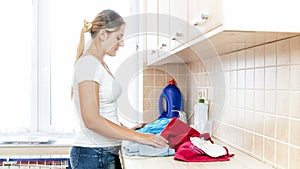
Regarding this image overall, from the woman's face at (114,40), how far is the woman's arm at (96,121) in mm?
231

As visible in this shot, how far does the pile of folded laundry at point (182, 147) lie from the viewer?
135cm

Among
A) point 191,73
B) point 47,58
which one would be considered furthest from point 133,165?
point 47,58

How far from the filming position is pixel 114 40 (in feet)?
5.15

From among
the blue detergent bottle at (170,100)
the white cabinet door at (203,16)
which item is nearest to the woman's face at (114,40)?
the white cabinet door at (203,16)

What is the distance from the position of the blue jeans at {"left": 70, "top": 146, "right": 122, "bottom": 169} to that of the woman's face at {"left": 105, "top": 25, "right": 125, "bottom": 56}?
44 centimetres

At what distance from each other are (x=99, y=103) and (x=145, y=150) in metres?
0.27

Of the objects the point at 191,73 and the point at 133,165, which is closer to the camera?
the point at 133,165

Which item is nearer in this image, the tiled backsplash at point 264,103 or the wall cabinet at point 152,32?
the tiled backsplash at point 264,103

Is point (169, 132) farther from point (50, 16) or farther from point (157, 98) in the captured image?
point (50, 16)

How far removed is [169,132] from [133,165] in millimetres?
303

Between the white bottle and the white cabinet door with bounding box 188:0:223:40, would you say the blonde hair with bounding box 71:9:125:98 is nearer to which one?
the white cabinet door with bounding box 188:0:223:40

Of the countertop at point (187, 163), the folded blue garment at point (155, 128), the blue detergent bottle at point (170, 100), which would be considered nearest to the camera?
the countertop at point (187, 163)

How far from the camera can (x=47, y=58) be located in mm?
2637

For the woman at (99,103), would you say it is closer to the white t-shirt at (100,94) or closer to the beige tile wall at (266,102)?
the white t-shirt at (100,94)
